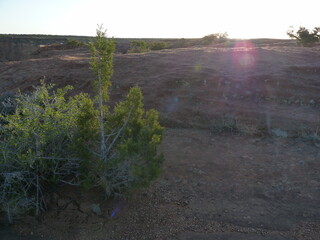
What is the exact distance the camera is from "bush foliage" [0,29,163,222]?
427 cm

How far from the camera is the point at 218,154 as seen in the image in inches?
260

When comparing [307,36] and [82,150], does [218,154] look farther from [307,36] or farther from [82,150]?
[307,36]

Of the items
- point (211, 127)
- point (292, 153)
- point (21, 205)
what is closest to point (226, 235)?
point (21, 205)

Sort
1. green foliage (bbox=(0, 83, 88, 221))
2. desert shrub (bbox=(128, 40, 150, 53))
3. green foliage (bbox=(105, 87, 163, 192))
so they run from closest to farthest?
green foliage (bbox=(105, 87, 163, 192)), green foliage (bbox=(0, 83, 88, 221)), desert shrub (bbox=(128, 40, 150, 53))

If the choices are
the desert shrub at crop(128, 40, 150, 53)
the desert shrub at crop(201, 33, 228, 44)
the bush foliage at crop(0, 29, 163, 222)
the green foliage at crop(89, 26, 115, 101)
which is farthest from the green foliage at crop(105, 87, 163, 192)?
the desert shrub at crop(201, 33, 228, 44)

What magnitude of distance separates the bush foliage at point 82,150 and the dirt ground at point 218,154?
0.34 m

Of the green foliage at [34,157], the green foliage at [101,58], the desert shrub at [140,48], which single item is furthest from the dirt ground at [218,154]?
the desert shrub at [140,48]

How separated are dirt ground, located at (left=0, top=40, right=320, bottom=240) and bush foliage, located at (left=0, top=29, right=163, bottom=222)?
34 centimetres

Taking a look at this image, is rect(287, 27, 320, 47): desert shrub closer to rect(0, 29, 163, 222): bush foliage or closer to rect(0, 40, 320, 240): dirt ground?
rect(0, 40, 320, 240): dirt ground

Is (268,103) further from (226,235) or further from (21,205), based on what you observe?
(21,205)

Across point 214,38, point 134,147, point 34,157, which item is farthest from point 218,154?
point 214,38

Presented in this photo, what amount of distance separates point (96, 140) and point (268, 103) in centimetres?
620

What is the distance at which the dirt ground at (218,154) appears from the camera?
4336 mm

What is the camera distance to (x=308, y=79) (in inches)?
413
